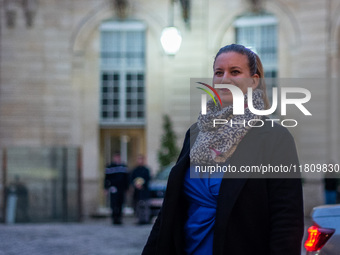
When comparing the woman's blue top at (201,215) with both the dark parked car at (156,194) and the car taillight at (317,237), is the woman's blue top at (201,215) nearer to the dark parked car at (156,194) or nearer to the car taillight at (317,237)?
the car taillight at (317,237)

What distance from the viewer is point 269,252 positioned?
11.1 ft

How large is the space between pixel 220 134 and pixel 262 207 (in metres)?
0.44

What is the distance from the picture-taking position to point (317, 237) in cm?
507

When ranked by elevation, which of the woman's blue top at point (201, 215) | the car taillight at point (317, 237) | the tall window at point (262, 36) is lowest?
the car taillight at point (317, 237)

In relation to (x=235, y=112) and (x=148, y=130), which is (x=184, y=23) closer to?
(x=148, y=130)

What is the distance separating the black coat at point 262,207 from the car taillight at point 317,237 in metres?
1.75

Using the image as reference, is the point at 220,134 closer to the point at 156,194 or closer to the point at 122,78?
the point at 156,194

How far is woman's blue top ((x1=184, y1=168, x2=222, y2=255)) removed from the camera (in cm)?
351

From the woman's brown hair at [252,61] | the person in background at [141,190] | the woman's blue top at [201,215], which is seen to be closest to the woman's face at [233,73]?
the woman's brown hair at [252,61]

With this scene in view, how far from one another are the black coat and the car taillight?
5.73ft

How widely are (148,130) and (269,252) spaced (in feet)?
69.4

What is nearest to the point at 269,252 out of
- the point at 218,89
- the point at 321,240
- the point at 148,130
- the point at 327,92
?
the point at 218,89

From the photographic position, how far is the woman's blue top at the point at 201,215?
3508mm

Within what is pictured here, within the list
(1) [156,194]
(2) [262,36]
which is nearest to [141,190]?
(1) [156,194]
